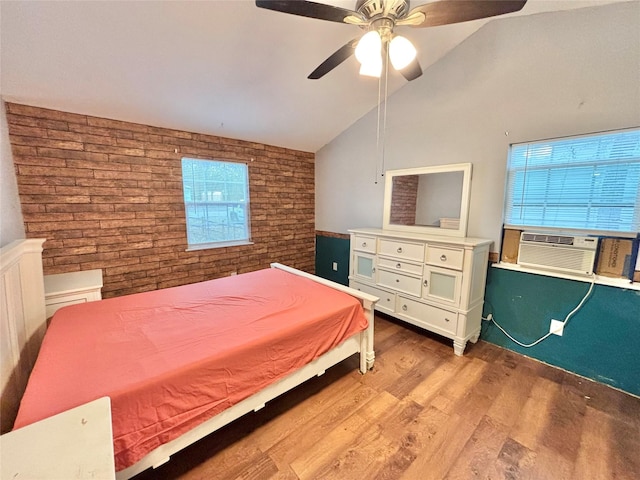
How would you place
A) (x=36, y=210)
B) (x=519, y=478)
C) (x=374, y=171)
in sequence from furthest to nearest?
(x=374, y=171) < (x=36, y=210) < (x=519, y=478)

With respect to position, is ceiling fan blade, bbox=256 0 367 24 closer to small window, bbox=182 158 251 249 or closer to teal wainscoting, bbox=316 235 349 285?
small window, bbox=182 158 251 249

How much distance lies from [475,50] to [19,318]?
3994mm

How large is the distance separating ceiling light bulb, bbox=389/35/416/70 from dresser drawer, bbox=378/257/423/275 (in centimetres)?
172

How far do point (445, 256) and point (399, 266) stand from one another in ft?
1.61

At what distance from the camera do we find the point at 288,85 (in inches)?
103

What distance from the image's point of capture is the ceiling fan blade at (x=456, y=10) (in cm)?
120

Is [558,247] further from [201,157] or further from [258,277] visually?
[201,157]

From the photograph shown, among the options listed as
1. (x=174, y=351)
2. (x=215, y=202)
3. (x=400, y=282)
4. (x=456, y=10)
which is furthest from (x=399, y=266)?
(x=215, y=202)

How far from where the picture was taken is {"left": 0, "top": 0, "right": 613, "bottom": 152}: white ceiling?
5.56 feet

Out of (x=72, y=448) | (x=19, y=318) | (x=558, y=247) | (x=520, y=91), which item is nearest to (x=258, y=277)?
(x=19, y=318)

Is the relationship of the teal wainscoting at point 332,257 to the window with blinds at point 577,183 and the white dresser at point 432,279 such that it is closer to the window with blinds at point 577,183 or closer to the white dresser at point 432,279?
the white dresser at point 432,279

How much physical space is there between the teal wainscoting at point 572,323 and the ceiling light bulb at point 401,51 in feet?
6.52

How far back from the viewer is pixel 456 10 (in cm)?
132

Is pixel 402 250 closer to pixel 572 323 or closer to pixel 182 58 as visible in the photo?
pixel 572 323
